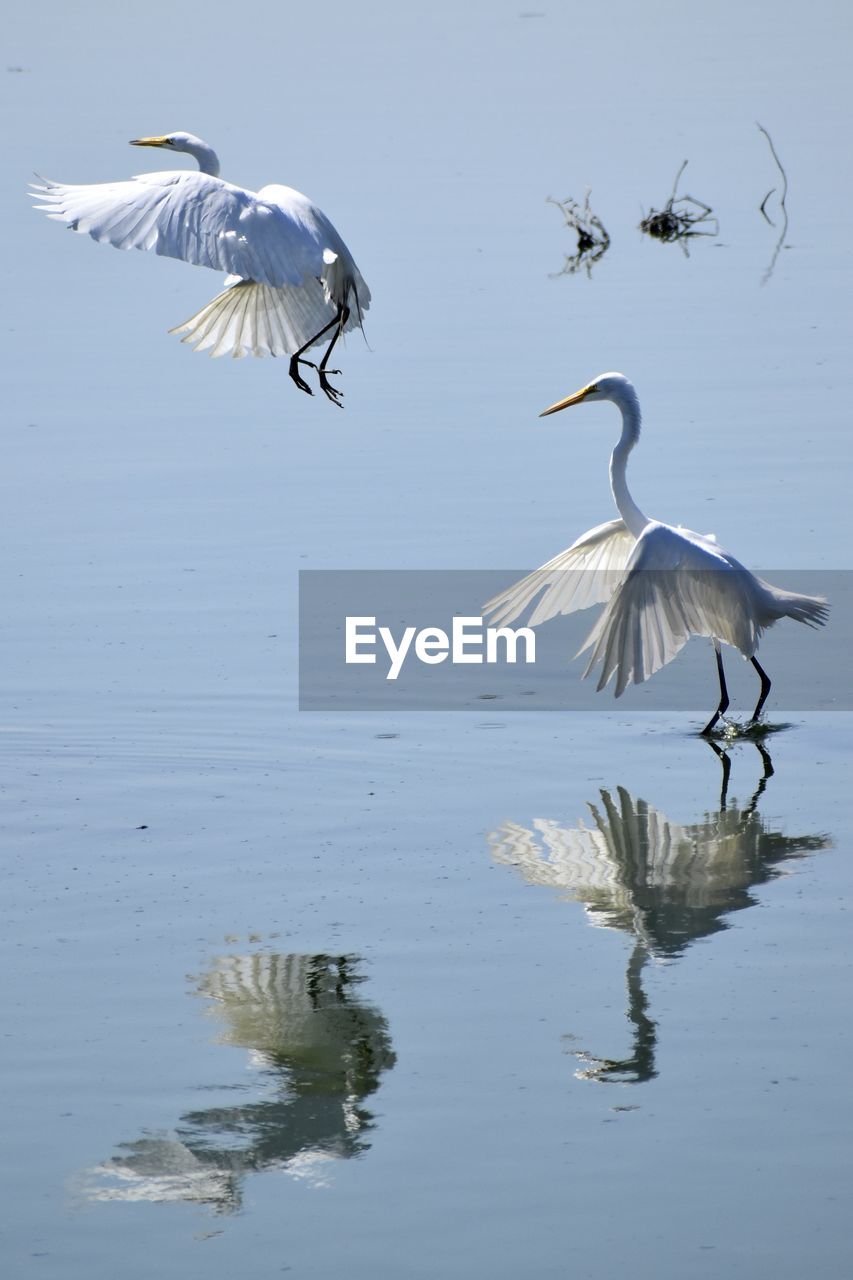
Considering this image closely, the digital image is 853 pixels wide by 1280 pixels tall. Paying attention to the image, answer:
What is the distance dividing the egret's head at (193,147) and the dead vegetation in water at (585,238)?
8.26 metres

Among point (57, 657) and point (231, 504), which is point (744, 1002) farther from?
point (231, 504)

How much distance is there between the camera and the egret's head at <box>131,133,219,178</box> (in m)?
10.2

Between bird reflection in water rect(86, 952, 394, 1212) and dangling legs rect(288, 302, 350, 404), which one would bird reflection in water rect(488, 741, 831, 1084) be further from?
dangling legs rect(288, 302, 350, 404)

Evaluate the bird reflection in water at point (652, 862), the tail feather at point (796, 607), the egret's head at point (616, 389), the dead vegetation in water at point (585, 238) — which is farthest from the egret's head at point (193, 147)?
the dead vegetation in water at point (585, 238)

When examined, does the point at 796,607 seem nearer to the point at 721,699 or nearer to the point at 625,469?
the point at 721,699

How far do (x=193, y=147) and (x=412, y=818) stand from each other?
3.76 metres

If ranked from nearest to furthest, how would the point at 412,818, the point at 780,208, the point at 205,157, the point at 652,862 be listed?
1. the point at 652,862
2. the point at 412,818
3. the point at 205,157
4. the point at 780,208

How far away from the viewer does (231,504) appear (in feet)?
42.5

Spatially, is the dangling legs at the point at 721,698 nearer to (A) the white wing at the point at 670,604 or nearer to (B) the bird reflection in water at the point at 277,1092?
(A) the white wing at the point at 670,604

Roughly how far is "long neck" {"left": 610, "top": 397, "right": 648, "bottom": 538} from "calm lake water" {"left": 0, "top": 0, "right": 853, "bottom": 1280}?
3.10 ft

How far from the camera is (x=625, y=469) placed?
10633 millimetres

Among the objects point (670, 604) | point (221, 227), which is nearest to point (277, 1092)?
point (670, 604)

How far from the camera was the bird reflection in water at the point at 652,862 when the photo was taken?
24.1ft

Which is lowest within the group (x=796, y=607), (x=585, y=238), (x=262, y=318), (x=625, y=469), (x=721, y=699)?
(x=721, y=699)
